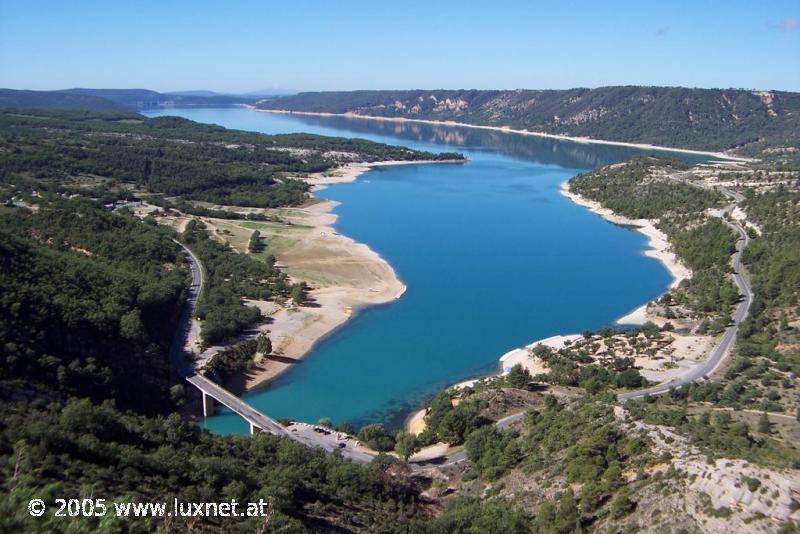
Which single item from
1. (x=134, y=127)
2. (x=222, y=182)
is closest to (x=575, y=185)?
(x=222, y=182)

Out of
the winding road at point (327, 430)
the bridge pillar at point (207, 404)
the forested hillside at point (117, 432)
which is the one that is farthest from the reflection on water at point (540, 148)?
the forested hillside at point (117, 432)

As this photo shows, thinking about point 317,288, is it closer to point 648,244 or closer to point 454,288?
point 454,288

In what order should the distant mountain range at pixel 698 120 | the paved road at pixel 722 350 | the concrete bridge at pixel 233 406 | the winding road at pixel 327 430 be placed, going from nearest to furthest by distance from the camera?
the winding road at pixel 327 430 → the concrete bridge at pixel 233 406 → the paved road at pixel 722 350 → the distant mountain range at pixel 698 120

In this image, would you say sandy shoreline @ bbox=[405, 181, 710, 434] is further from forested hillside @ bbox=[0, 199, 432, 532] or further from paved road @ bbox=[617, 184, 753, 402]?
forested hillside @ bbox=[0, 199, 432, 532]

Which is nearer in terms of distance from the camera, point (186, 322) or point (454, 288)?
point (186, 322)

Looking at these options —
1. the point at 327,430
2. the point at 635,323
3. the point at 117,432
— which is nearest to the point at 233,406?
the point at 327,430

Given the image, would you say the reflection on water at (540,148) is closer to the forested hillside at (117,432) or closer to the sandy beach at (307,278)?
the sandy beach at (307,278)
